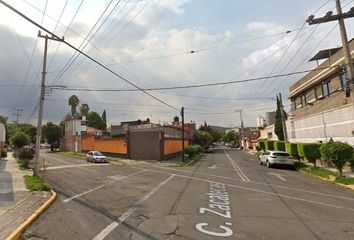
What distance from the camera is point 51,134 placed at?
90.8 metres

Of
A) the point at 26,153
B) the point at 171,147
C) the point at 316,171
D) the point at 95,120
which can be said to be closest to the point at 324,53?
the point at 316,171

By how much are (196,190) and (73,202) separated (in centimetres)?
601

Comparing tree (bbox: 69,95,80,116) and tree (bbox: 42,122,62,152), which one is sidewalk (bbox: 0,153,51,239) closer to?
tree (bbox: 42,122,62,152)

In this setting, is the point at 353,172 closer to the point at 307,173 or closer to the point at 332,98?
the point at 307,173

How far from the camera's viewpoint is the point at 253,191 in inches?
671

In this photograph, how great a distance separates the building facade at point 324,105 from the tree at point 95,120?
264 ft

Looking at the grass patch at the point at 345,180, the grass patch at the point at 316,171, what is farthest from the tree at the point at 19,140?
the grass patch at the point at 345,180

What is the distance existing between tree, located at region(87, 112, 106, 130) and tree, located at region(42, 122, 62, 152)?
24559mm

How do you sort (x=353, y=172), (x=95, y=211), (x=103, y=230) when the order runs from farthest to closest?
(x=353, y=172)
(x=95, y=211)
(x=103, y=230)

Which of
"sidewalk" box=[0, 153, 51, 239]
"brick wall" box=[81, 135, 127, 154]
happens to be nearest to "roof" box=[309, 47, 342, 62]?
"brick wall" box=[81, 135, 127, 154]

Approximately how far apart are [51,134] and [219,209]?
85.6 metres

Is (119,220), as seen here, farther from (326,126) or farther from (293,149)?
(293,149)

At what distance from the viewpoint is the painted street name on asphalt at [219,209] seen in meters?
8.87

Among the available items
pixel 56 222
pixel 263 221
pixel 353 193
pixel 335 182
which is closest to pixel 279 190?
pixel 353 193
